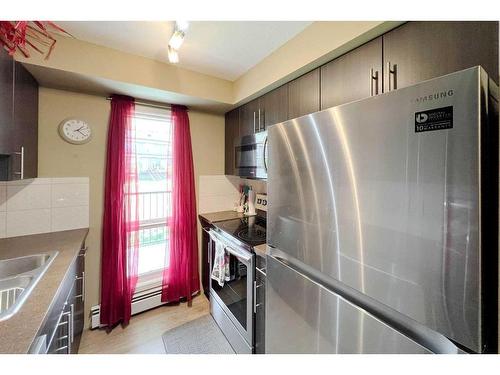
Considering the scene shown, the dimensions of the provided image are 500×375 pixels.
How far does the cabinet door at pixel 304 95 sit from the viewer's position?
4.42 ft

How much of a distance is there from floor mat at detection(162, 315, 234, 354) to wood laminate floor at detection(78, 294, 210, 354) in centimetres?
7

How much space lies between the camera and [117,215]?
1877 millimetres

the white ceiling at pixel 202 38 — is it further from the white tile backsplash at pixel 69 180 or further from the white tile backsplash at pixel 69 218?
the white tile backsplash at pixel 69 218

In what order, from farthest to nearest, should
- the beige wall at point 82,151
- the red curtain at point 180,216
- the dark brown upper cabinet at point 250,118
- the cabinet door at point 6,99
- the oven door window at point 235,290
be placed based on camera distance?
1. the red curtain at point 180,216
2. the dark brown upper cabinet at point 250,118
3. the beige wall at point 82,151
4. the oven door window at point 235,290
5. the cabinet door at point 6,99

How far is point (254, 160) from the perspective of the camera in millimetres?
1777

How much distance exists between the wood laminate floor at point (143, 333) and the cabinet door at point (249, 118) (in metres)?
1.87

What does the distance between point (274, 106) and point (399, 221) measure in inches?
52.5

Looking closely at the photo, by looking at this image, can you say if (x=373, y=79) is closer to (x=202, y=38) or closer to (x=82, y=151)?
(x=202, y=38)

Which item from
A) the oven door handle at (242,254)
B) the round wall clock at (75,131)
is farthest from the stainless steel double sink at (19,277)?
the oven door handle at (242,254)

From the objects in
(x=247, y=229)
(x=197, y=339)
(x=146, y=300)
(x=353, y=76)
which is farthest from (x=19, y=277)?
(x=353, y=76)

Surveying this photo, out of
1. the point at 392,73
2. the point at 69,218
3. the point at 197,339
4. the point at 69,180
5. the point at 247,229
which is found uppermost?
the point at 392,73
